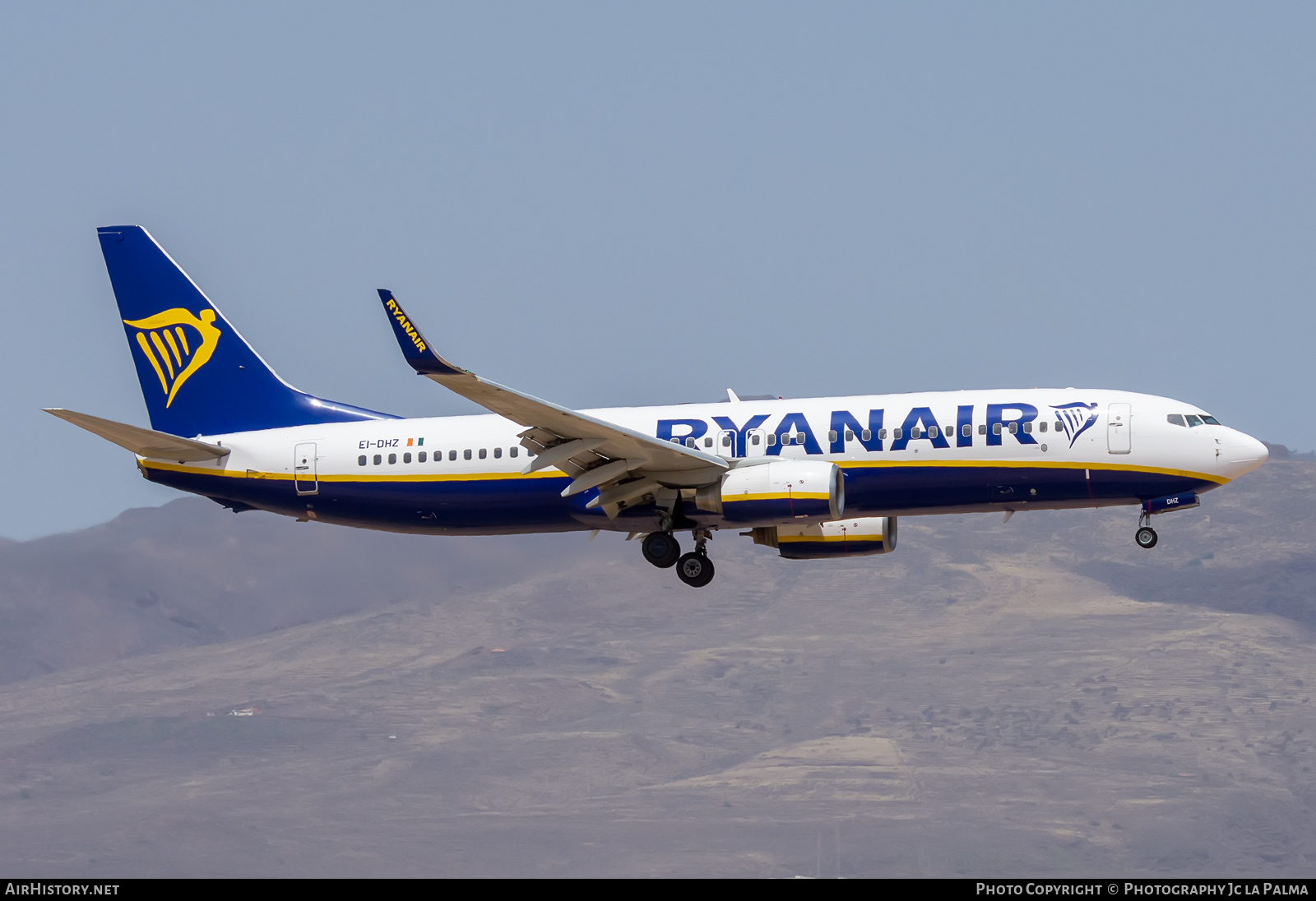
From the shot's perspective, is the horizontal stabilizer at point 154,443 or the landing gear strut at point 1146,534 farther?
the horizontal stabilizer at point 154,443

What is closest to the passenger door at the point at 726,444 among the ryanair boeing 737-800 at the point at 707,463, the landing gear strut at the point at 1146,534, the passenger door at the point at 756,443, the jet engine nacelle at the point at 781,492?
the ryanair boeing 737-800 at the point at 707,463

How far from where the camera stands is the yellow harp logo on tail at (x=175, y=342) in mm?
58781

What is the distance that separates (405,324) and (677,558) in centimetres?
1186

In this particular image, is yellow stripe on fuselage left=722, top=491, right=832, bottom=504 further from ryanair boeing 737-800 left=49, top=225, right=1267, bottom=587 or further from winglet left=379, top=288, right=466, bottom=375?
winglet left=379, top=288, right=466, bottom=375

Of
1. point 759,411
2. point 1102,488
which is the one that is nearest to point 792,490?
point 759,411

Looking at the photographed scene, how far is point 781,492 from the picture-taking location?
1988 inches

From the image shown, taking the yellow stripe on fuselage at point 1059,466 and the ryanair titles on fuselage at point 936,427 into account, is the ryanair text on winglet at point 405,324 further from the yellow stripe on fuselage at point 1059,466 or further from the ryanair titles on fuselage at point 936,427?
the yellow stripe on fuselage at point 1059,466

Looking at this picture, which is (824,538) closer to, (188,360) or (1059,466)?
(1059,466)

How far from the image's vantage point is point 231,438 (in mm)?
56750

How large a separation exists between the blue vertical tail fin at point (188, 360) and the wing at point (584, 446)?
851 centimetres

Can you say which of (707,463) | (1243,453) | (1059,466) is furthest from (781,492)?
(1243,453)

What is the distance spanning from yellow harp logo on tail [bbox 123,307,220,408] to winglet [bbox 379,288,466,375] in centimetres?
1479
